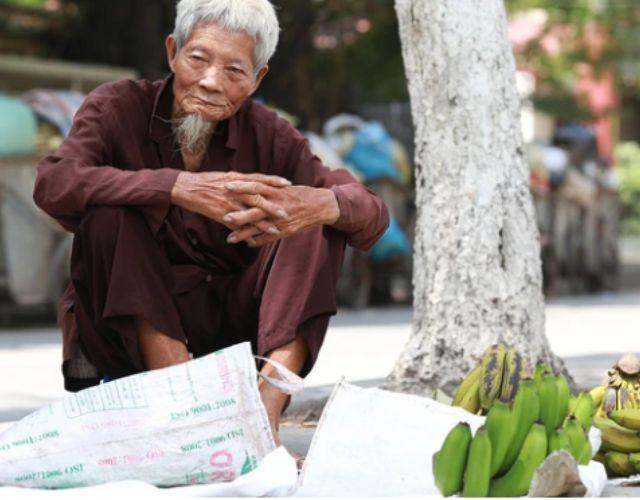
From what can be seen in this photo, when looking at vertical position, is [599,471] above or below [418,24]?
below

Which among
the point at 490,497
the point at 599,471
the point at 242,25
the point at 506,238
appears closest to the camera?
the point at 490,497

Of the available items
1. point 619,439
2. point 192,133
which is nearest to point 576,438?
point 619,439

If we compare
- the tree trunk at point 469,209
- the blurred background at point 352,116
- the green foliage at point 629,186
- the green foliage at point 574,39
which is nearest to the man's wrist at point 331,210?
the tree trunk at point 469,209

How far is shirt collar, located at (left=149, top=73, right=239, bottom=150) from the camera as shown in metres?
3.99

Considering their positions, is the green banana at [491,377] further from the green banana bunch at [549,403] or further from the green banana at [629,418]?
the green banana bunch at [549,403]

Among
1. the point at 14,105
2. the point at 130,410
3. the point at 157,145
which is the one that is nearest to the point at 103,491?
the point at 130,410

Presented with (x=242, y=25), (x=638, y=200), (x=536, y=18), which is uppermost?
(x=242, y=25)

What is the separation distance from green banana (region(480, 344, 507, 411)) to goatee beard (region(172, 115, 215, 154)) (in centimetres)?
94

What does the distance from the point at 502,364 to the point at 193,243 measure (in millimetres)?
862

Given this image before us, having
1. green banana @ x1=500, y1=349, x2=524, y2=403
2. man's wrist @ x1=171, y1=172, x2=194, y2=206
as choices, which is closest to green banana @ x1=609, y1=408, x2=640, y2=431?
green banana @ x1=500, y1=349, x2=524, y2=403

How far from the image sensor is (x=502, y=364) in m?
3.95

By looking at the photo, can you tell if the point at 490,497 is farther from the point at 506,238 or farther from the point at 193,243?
the point at 506,238

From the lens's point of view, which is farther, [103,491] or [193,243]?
[193,243]

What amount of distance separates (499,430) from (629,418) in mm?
710
